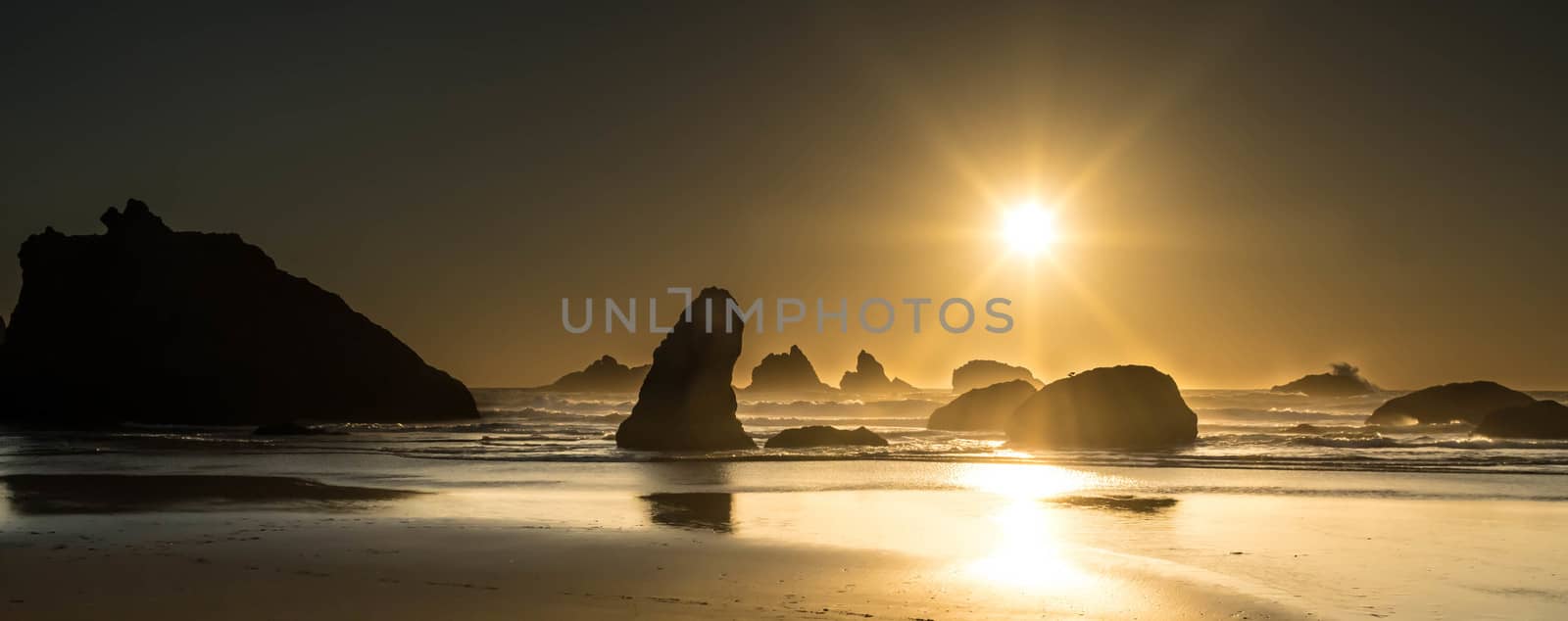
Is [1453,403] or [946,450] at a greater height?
[1453,403]

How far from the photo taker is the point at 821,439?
159 feet

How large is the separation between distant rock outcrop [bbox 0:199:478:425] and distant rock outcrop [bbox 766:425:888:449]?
214 ft

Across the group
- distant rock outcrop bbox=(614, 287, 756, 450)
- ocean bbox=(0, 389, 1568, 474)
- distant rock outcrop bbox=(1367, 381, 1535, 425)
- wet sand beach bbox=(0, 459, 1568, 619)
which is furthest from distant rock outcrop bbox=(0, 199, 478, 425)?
distant rock outcrop bbox=(1367, 381, 1535, 425)

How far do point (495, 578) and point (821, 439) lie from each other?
34609 millimetres

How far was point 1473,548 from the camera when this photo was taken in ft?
57.6

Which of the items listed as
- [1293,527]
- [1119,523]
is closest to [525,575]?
[1119,523]

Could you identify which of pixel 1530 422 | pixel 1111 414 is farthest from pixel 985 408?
pixel 1530 422

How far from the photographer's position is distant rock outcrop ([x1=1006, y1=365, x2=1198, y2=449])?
49812mm

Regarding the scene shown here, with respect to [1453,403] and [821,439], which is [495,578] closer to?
[821,439]

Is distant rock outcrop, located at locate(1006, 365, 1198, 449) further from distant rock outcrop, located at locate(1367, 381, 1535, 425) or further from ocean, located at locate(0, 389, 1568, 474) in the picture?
distant rock outcrop, located at locate(1367, 381, 1535, 425)

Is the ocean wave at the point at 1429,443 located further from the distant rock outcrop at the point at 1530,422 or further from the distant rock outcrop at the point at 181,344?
the distant rock outcrop at the point at 181,344

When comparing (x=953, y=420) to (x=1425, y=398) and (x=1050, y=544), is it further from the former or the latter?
(x=1050, y=544)

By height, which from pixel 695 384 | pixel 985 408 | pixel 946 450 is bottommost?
pixel 946 450

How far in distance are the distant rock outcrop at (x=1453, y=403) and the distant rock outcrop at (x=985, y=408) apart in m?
23.7
